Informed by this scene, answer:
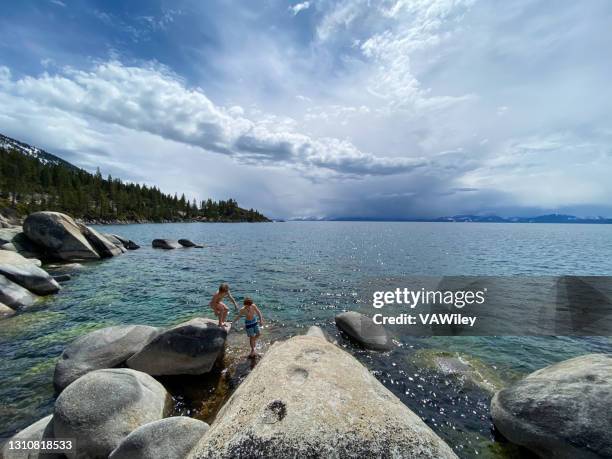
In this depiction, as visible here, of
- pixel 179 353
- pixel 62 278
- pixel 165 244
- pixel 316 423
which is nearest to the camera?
pixel 316 423

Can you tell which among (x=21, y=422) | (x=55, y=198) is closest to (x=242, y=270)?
(x=21, y=422)

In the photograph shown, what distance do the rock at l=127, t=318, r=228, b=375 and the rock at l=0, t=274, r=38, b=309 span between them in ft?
42.0

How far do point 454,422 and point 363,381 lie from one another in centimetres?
489

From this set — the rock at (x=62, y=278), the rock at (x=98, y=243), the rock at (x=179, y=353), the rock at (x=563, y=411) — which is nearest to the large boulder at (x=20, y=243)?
the rock at (x=98, y=243)

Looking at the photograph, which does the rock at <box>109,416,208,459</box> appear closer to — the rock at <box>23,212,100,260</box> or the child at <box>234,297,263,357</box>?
the child at <box>234,297,263,357</box>

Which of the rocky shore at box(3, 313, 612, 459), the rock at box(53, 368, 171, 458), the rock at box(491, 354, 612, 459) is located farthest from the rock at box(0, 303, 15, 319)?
the rock at box(491, 354, 612, 459)

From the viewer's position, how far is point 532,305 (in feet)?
66.8

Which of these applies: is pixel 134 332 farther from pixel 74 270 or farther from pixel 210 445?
pixel 74 270

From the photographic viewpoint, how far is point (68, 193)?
115 metres

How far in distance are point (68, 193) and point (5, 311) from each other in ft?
420

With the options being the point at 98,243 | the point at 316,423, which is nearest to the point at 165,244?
the point at 98,243

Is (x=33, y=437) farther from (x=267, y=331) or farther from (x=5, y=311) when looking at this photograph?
(x=5, y=311)

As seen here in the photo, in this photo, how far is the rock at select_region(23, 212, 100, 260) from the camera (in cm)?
3148

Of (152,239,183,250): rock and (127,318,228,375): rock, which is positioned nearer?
(127,318,228,375): rock
